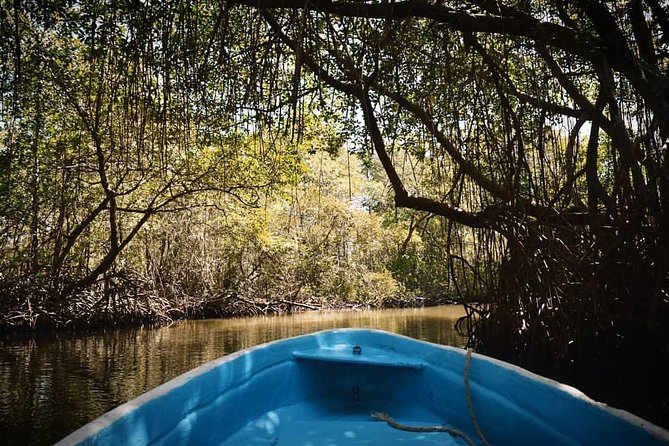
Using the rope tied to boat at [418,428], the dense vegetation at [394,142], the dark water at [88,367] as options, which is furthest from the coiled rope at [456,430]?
the dark water at [88,367]

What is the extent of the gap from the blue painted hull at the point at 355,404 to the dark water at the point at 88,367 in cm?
148

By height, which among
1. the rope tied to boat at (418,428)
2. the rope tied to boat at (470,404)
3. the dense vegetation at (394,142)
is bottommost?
the rope tied to boat at (418,428)

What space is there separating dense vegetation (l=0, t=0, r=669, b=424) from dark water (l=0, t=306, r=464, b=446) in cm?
141

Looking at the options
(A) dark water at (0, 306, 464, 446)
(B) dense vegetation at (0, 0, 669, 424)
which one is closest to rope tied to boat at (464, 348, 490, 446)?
(B) dense vegetation at (0, 0, 669, 424)

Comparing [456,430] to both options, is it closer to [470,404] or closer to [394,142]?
[470,404]

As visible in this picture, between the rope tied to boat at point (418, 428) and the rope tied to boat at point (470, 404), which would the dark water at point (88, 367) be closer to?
the rope tied to boat at point (418, 428)

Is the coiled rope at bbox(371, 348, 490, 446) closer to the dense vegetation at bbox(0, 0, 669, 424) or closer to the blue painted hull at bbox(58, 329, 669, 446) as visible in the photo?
the blue painted hull at bbox(58, 329, 669, 446)

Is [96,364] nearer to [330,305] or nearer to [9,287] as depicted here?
[9,287]

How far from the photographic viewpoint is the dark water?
3722mm

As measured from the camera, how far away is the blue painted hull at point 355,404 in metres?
1.69

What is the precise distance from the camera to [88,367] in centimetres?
575

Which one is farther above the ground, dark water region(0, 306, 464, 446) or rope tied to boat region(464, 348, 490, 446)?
rope tied to boat region(464, 348, 490, 446)

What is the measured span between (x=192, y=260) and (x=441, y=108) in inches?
396

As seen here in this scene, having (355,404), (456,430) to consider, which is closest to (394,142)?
(355,404)
